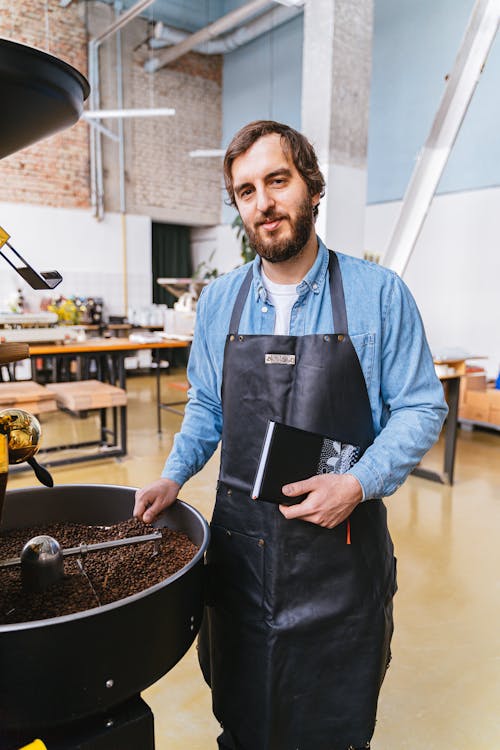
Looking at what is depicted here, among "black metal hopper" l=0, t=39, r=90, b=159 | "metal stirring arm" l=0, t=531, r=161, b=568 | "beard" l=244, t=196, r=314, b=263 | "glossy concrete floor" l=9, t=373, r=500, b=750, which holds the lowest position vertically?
"glossy concrete floor" l=9, t=373, r=500, b=750

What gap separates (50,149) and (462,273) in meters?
6.16

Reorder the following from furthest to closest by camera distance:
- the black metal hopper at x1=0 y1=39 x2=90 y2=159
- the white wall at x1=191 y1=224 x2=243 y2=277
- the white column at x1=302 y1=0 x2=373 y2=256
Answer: the white wall at x1=191 y1=224 x2=243 y2=277
the white column at x1=302 y1=0 x2=373 y2=256
the black metal hopper at x1=0 y1=39 x2=90 y2=159

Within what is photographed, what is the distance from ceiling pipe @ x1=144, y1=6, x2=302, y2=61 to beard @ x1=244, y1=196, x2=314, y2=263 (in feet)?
28.1

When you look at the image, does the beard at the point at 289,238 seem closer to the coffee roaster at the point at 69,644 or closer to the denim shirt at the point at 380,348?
the denim shirt at the point at 380,348

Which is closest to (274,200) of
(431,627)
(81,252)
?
(431,627)

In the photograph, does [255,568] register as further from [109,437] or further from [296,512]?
[109,437]

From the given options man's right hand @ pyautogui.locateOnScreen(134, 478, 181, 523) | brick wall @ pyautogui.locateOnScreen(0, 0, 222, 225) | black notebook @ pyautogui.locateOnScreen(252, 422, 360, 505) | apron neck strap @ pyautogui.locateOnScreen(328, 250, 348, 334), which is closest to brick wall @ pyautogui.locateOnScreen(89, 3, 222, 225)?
brick wall @ pyautogui.locateOnScreen(0, 0, 222, 225)

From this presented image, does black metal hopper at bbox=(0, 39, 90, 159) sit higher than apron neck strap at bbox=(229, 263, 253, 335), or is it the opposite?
black metal hopper at bbox=(0, 39, 90, 159)

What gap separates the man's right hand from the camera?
119 cm

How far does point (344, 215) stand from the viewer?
15.7 ft

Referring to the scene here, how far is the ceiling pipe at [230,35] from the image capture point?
8602mm

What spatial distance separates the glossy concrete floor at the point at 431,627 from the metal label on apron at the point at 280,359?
132cm

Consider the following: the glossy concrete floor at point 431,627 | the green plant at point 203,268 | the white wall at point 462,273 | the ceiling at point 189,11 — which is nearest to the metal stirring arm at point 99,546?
the glossy concrete floor at point 431,627

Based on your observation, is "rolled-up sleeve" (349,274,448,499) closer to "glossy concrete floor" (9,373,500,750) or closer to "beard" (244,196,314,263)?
"beard" (244,196,314,263)
